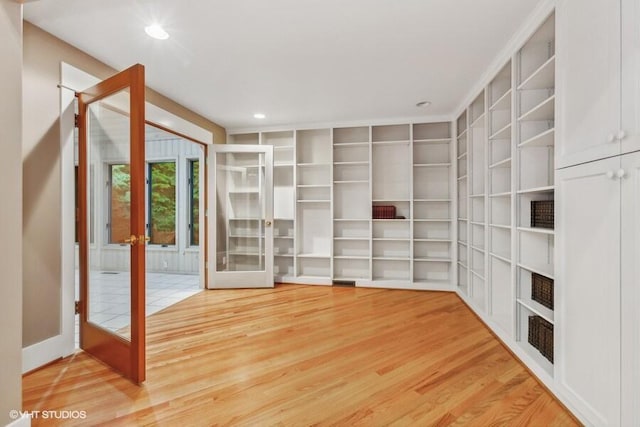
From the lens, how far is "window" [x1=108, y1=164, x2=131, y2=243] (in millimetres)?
2162

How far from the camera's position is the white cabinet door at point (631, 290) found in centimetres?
126

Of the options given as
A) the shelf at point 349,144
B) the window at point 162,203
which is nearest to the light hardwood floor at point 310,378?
the shelf at point 349,144

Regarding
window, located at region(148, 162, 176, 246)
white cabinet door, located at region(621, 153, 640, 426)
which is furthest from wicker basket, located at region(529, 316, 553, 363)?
window, located at region(148, 162, 176, 246)

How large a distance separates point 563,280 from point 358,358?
1.45m

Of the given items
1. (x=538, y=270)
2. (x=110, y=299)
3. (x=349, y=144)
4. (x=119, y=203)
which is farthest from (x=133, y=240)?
(x=349, y=144)

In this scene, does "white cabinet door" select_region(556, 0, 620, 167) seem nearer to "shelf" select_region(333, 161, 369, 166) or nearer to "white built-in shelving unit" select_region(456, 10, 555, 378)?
"white built-in shelving unit" select_region(456, 10, 555, 378)

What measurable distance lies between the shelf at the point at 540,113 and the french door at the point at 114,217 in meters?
2.67

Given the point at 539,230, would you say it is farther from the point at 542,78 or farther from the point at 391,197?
the point at 391,197

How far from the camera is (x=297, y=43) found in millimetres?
2459

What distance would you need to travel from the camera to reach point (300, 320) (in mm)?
3193

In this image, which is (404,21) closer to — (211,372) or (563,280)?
(563,280)

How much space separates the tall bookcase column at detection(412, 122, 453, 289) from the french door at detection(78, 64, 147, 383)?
3617 mm

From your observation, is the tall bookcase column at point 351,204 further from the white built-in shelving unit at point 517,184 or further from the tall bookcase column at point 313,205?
the white built-in shelving unit at point 517,184

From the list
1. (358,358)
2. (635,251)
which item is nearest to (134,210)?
(358,358)
